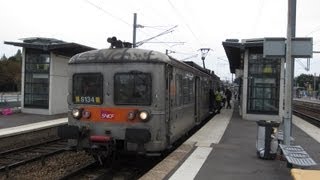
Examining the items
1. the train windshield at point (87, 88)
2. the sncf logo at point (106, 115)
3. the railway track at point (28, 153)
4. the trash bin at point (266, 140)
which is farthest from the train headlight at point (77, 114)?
the trash bin at point (266, 140)

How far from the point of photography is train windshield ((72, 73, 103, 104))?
35.9 feet

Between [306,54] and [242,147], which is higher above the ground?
[306,54]

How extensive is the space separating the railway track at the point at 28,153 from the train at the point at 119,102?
2.16 meters

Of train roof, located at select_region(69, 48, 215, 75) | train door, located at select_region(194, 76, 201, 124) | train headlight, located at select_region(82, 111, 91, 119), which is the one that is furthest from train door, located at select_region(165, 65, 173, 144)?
train door, located at select_region(194, 76, 201, 124)

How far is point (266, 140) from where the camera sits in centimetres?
1106

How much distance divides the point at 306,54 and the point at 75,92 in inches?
199

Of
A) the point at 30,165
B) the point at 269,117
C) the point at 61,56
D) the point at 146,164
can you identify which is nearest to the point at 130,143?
the point at 146,164

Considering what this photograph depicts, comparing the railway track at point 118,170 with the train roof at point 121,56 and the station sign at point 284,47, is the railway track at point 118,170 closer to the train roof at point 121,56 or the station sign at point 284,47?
the train roof at point 121,56

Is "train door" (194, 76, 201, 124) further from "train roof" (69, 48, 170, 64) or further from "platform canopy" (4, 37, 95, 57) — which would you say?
"platform canopy" (4, 37, 95, 57)

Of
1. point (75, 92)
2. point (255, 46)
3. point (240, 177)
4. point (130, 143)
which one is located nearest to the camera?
point (240, 177)

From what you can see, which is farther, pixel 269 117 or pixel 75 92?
pixel 269 117

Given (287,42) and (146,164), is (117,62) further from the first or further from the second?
(287,42)

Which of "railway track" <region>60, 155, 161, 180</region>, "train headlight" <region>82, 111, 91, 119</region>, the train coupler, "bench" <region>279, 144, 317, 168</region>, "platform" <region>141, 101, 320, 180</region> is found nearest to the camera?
"bench" <region>279, 144, 317, 168</region>

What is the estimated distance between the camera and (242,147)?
1334 cm
